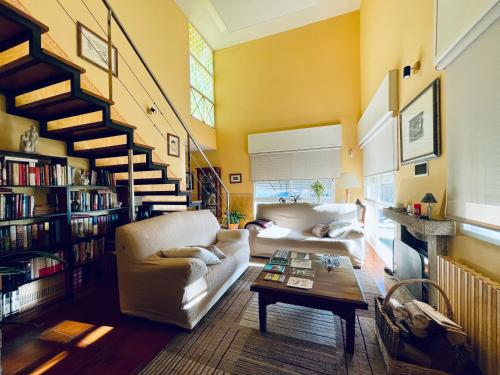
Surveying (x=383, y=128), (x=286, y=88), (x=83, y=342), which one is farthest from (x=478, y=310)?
(x=286, y=88)

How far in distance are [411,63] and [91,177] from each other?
4.02 m

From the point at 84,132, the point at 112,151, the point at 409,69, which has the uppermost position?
the point at 409,69

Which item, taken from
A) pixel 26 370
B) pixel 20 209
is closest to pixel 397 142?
pixel 26 370

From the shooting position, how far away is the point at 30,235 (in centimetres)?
202

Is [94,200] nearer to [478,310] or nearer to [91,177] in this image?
[91,177]

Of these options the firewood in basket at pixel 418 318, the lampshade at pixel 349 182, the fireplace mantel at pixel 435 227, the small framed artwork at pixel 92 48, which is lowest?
the firewood in basket at pixel 418 318

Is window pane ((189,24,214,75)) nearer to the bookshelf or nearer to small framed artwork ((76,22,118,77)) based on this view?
small framed artwork ((76,22,118,77))

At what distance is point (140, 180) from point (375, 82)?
13.3 feet

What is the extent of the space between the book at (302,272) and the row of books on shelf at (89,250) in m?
2.45

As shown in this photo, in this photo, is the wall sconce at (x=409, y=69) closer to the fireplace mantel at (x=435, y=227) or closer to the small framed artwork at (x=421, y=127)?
the small framed artwork at (x=421, y=127)

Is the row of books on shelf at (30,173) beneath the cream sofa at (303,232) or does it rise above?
above

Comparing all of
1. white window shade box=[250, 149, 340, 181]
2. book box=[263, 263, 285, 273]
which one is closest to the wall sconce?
book box=[263, 263, 285, 273]

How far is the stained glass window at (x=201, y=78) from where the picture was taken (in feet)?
16.1

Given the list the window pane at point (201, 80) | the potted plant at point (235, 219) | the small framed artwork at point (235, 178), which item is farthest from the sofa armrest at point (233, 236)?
the window pane at point (201, 80)
